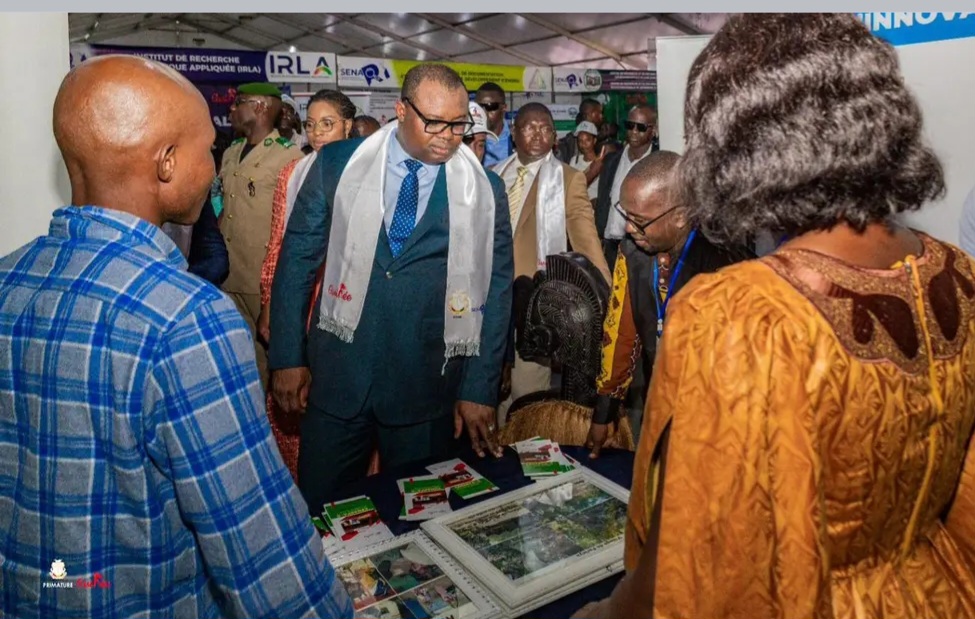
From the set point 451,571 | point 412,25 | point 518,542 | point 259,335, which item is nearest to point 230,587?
point 451,571

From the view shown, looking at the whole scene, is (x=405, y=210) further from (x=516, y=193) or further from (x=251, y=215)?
(x=251, y=215)

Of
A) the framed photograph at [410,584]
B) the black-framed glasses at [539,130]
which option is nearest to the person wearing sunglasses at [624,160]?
the black-framed glasses at [539,130]

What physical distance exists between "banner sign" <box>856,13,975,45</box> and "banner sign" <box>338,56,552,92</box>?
6.68m

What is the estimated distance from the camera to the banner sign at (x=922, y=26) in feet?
7.20

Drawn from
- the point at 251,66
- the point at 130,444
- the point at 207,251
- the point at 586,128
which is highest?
the point at 251,66

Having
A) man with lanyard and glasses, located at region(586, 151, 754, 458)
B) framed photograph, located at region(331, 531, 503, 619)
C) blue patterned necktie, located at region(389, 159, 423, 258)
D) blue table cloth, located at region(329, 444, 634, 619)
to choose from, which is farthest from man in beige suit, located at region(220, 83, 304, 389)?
framed photograph, located at region(331, 531, 503, 619)

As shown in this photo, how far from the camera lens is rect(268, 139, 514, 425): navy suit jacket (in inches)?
96.7

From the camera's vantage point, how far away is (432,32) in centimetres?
1370

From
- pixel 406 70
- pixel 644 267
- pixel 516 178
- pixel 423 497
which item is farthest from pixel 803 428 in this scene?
pixel 406 70

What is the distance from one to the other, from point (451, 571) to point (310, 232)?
154 centimetres

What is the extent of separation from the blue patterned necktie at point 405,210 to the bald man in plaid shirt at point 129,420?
4.56ft

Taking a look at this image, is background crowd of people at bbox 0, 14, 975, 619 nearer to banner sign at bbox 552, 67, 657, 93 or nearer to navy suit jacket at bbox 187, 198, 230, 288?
navy suit jacket at bbox 187, 198, 230, 288

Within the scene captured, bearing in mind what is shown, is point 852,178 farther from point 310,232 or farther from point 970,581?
point 310,232

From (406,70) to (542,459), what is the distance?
9.00m
